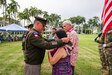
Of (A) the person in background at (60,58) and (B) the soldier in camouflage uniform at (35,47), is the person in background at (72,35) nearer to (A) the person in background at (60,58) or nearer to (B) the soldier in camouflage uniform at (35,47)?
(B) the soldier in camouflage uniform at (35,47)

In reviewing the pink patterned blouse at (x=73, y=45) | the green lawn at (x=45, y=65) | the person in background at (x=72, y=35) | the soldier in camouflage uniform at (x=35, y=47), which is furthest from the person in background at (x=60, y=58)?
the green lawn at (x=45, y=65)

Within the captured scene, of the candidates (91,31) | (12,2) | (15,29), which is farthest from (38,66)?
(91,31)

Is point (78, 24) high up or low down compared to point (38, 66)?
down

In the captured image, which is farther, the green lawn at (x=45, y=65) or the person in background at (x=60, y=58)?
the green lawn at (x=45, y=65)

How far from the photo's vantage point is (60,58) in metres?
4.14

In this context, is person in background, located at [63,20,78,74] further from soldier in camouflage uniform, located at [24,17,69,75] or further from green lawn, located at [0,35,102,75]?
green lawn, located at [0,35,102,75]

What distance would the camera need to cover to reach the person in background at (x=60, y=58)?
4.13 m

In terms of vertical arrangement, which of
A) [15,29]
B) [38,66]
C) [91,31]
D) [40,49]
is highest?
[40,49]

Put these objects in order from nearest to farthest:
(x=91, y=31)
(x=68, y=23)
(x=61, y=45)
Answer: (x=61, y=45)
(x=68, y=23)
(x=91, y=31)

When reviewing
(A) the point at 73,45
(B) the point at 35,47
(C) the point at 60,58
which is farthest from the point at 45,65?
(C) the point at 60,58

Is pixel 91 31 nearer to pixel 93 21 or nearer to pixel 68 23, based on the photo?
pixel 93 21

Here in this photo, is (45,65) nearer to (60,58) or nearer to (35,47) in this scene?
(35,47)

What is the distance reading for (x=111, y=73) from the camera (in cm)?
661

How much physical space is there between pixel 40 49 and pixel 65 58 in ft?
1.54
